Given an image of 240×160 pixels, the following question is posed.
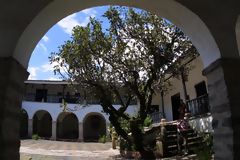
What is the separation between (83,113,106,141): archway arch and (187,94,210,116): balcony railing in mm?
18265

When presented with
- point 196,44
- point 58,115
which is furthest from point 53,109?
point 196,44

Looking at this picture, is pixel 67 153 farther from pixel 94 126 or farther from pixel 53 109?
pixel 94 126

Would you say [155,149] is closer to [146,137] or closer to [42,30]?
[146,137]

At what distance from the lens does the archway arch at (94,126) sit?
32703 mm

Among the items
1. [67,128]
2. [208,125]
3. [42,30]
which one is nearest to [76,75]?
[208,125]

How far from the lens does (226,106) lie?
454 cm

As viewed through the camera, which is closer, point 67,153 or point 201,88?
point 201,88

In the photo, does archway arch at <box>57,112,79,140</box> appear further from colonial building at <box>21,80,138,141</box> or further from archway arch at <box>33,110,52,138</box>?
archway arch at <box>33,110,52,138</box>

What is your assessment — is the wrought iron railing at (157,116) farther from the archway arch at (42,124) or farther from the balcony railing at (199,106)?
the archway arch at (42,124)

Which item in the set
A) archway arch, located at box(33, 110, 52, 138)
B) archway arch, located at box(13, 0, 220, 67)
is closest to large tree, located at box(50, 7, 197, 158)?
archway arch, located at box(13, 0, 220, 67)

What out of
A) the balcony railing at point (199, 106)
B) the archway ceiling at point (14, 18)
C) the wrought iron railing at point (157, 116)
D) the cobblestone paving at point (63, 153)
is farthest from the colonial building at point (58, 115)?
the archway ceiling at point (14, 18)

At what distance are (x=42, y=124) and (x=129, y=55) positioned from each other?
937 inches

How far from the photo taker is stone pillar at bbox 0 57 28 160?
3.81 meters

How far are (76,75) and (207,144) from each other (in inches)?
283
